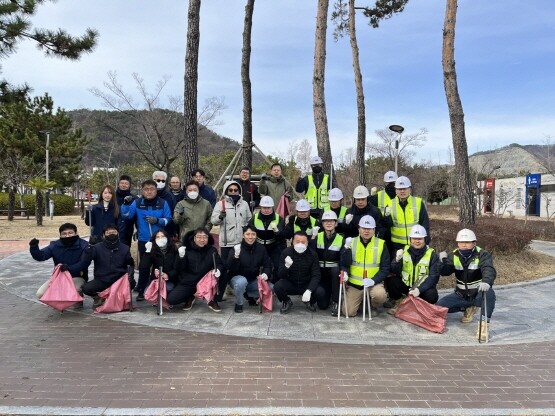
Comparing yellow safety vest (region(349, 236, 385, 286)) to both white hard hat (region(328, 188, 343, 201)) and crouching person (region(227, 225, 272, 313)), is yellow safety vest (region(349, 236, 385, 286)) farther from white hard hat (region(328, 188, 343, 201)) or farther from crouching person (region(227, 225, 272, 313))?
crouching person (region(227, 225, 272, 313))

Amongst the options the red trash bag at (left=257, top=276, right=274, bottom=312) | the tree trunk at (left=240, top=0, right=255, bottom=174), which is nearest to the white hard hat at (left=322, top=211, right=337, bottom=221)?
the red trash bag at (left=257, top=276, right=274, bottom=312)

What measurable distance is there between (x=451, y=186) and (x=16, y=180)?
31516 millimetres

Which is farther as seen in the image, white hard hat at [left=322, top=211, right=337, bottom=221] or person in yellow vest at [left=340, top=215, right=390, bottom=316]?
white hard hat at [left=322, top=211, right=337, bottom=221]

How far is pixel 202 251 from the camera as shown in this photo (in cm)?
639

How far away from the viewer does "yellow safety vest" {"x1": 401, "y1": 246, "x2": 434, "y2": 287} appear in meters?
5.86

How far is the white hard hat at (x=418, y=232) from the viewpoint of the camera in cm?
587

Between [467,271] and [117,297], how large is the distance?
4743mm

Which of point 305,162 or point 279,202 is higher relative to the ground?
point 305,162

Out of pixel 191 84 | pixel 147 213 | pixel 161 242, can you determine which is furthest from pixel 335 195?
pixel 191 84

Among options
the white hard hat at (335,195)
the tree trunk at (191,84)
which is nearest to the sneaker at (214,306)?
the white hard hat at (335,195)

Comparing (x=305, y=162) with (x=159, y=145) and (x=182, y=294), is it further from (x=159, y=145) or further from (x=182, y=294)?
(x=182, y=294)

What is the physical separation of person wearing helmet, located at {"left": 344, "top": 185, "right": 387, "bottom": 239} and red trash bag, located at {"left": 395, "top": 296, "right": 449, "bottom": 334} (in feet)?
3.84

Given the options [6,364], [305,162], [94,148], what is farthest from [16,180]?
[6,364]

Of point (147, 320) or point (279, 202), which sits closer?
point (147, 320)
